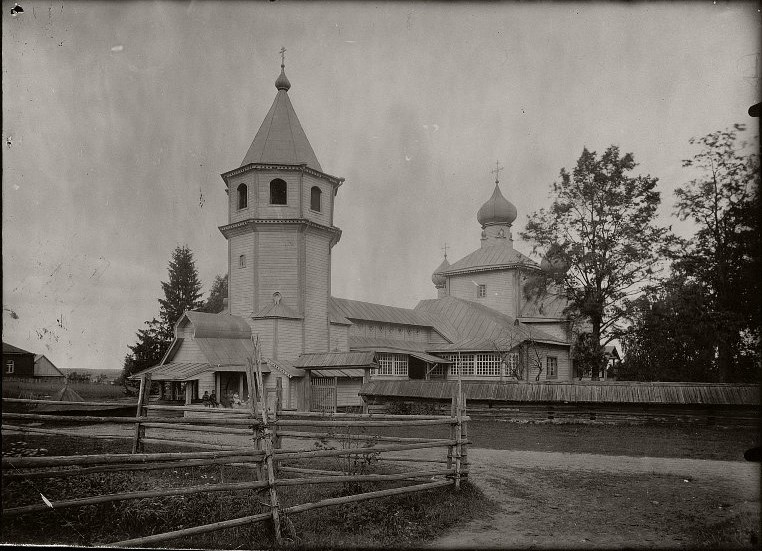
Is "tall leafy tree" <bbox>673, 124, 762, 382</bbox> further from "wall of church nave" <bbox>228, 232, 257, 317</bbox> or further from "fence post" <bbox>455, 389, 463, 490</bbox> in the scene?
"wall of church nave" <bbox>228, 232, 257, 317</bbox>

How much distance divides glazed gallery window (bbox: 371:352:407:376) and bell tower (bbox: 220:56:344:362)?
4.76 metres

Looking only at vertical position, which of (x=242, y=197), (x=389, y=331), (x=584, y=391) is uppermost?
(x=242, y=197)

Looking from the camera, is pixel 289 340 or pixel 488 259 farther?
pixel 488 259

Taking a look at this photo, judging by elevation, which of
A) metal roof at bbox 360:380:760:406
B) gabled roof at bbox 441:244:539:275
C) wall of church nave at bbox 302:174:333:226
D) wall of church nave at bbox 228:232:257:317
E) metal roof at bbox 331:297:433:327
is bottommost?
metal roof at bbox 360:380:760:406

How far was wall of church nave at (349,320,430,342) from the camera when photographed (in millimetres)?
33906

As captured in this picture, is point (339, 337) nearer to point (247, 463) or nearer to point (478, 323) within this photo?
point (478, 323)

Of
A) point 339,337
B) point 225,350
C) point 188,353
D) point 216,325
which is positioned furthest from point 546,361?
point 188,353

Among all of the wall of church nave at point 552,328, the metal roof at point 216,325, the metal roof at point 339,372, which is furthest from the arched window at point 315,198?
the wall of church nave at point 552,328

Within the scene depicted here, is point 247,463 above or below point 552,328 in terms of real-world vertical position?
below

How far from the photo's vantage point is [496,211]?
4550cm

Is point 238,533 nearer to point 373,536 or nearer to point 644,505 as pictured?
point 373,536

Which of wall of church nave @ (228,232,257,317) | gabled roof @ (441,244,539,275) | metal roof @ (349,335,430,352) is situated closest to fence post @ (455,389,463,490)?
wall of church nave @ (228,232,257,317)

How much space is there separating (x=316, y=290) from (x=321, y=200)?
468 centimetres

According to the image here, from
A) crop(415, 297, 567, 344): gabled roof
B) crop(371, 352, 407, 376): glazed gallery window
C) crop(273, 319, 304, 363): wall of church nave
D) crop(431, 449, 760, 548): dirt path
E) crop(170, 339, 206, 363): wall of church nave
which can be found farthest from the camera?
crop(415, 297, 567, 344): gabled roof
